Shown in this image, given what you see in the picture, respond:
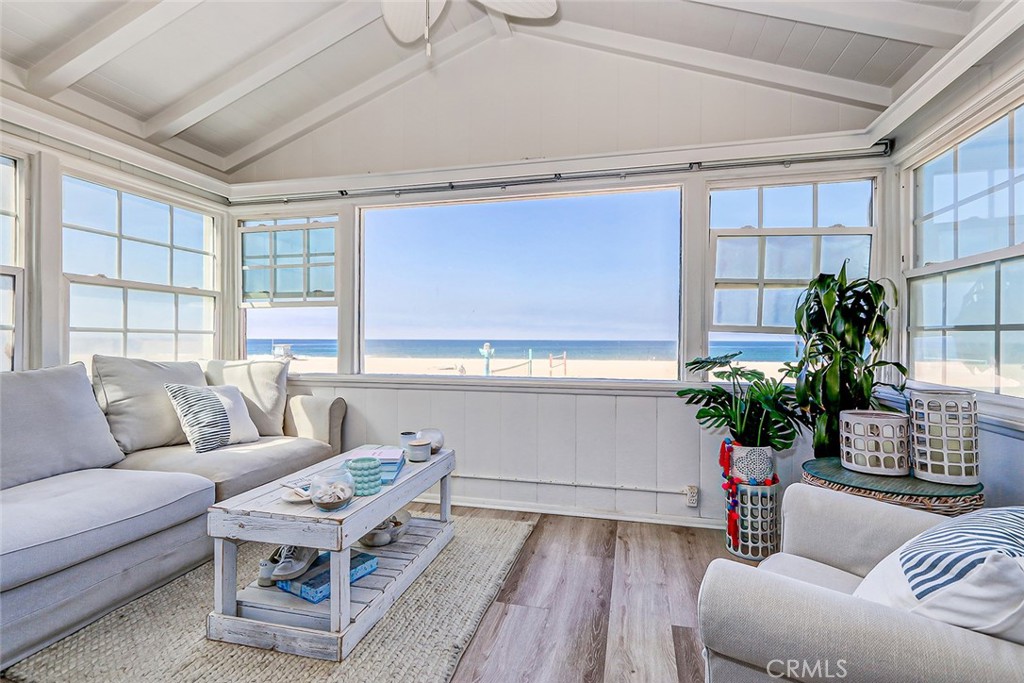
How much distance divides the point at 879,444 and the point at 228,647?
2.53 m

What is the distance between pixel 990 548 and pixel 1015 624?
12 cm

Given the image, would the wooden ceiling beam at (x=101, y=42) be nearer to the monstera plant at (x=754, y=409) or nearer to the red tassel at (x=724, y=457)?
the monstera plant at (x=754, y=409)

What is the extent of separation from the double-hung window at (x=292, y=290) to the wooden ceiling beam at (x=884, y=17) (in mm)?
3034

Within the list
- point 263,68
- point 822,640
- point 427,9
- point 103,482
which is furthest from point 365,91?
point 822,640

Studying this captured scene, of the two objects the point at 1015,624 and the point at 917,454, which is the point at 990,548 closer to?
the point at 1015,624

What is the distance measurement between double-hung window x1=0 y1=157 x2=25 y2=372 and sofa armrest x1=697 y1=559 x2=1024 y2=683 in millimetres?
3370

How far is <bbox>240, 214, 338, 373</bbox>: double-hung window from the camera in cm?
368

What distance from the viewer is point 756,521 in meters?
2.45

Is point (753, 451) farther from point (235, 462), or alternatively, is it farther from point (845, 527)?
point (235, 462)

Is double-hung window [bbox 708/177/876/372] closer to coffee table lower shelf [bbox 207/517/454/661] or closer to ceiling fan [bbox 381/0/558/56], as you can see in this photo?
ceiling fan [bbox 381/0/558/56]

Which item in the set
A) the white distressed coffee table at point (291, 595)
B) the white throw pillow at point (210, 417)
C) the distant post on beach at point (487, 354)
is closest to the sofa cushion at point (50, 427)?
the white throw pillow at point (210, 417)

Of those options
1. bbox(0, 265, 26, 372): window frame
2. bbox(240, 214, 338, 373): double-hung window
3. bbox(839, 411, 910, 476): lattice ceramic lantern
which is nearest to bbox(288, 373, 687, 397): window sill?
bbox(240, 214, 338, 373): double-hung window

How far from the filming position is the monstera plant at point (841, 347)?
85.4 inches

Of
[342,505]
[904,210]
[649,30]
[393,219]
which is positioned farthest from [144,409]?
[904,210]
